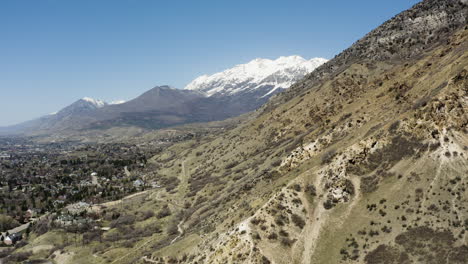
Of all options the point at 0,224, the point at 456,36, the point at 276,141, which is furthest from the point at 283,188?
the point at 0,224

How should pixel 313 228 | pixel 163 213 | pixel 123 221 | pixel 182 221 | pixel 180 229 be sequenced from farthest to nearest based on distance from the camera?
pixel 123 221 → pixel 163 213 → pixel 182 221 → pixel 180 229 → pixel 313 228

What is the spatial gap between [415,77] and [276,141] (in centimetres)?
5566

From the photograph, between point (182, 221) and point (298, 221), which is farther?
point (182, 221)

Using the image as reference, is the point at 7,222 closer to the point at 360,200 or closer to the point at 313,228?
the point at 313,228

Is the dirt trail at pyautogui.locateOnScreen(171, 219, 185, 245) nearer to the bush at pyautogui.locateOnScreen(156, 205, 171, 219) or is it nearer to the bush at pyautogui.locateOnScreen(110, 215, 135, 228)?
the bush at pyautogui.locateOnScreen(156, 205, 171, 219)

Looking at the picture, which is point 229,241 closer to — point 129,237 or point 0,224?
point 129,237

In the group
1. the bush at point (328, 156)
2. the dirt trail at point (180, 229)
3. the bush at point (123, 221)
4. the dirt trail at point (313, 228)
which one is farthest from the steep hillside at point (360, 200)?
the bush at point (123, 221)

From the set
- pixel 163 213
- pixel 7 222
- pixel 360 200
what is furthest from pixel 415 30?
pixel 7 222

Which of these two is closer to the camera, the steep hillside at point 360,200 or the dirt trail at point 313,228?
the steep hillside at point 360,200

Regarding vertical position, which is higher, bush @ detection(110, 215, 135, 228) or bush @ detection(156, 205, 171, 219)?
bush @ detection(110, 215, 135, 228)

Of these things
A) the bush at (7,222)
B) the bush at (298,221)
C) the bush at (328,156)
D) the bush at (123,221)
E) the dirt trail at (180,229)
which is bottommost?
the dirt trail at (180,229)

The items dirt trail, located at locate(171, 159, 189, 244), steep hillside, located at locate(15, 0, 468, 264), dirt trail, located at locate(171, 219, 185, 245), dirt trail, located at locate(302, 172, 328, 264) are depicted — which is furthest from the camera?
dirt trail, located at locate(171, 219, 185, 245)

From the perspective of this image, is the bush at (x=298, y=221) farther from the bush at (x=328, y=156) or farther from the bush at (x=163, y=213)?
the bush at (x=163, y=213)

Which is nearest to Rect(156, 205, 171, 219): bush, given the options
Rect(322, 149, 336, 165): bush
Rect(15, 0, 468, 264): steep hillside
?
Rect(15, 0, 468, 264): steep hillside
